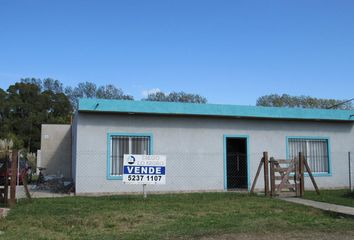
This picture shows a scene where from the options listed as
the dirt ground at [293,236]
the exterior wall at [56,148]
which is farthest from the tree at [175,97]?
the dirt ground at [293,236]

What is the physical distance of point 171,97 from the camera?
7612 centimetres

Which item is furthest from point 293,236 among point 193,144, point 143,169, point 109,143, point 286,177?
point 109,143

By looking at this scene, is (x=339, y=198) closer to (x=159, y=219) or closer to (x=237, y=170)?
(x=237, y=170)

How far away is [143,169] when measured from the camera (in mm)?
14531

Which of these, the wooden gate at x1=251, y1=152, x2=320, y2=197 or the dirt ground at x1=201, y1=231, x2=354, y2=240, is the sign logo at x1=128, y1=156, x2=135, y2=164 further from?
the dirt ground at x1=201, y1=231, x2=354, y2=240

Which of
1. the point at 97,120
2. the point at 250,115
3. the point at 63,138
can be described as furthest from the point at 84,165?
the point at 63,138

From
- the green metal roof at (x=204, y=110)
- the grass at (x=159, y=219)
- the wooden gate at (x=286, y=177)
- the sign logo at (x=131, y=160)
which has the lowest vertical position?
the grass at (x=159, y=219)

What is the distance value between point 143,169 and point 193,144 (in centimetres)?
400

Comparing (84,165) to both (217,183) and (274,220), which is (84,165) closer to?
(217,183)

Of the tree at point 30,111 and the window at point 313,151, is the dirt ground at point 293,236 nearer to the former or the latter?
the window at point 313,151

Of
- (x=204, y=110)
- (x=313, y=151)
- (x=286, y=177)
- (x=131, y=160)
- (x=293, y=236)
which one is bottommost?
A: (x=293, y=236)

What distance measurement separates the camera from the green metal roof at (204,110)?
16.7 m

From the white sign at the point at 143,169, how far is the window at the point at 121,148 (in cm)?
232

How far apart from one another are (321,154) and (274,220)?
34.0 ft
